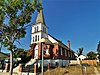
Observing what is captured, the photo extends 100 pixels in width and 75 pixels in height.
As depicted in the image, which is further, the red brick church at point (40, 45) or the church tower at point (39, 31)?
the church tower at point (39, 31)

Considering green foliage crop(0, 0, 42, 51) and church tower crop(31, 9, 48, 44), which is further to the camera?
church tower crop(31, 9, 48, 44)

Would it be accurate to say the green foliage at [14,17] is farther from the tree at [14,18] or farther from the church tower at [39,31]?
the church tower at [39,31]

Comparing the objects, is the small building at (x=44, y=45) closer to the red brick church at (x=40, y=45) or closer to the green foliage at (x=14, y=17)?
the red brick church at (x=40, y=45)

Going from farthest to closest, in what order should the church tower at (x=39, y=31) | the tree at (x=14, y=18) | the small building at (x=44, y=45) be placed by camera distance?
the church tower at (x=39, y=31) < the small building at (x=44, y=45) < the tree at (x=14, y=18)

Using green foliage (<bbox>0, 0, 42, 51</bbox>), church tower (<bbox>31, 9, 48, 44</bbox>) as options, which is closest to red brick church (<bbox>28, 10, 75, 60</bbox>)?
church tower (<bbox>31, 9, 48, 44</bbox>)

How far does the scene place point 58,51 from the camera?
42.1 m

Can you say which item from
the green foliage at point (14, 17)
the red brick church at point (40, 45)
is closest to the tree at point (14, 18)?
the green foliage at point (14, 17)

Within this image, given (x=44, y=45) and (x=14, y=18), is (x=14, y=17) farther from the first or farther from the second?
(x=44, y=45)

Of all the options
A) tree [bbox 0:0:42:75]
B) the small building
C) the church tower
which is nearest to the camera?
tree [bbox 0:0:42:75]

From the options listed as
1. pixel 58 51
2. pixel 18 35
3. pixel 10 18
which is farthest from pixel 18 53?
pixel 58 51

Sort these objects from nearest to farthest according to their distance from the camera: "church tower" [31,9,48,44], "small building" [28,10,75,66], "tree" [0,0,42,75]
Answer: "tree" [0,0,42,75] < "small building" [28,10,75,66] < "church tower" [31,9,48,44]

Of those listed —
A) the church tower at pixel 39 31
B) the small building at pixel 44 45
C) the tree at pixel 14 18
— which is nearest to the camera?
the tree at pixel 14 18

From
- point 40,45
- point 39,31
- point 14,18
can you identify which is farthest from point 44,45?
point 14,18

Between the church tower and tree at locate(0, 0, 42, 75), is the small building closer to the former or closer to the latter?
the church tower
